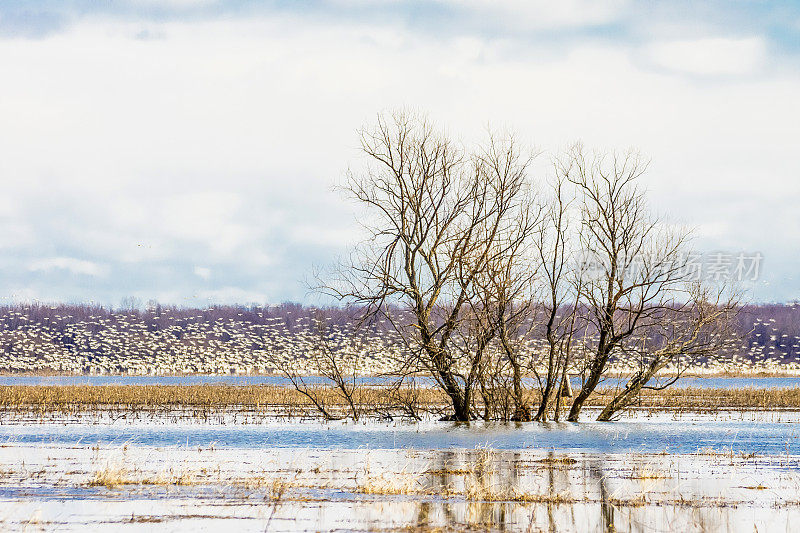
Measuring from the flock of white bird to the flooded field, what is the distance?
32.7 m

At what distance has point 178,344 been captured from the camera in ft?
322

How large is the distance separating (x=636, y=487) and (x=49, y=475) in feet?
32.8

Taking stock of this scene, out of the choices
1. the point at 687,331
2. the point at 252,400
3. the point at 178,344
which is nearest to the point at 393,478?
the point at 687,331

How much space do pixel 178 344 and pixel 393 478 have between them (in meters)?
85.1

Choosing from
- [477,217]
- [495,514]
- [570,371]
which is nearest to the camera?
[495,514]

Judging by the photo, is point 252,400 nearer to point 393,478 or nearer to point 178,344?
point 393,478

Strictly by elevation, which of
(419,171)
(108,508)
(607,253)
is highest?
(419,171)

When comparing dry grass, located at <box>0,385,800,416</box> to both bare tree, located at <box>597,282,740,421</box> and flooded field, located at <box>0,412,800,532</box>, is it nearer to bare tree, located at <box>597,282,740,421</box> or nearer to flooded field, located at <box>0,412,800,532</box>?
bare tree, located at <box>597,282,740,421</box>

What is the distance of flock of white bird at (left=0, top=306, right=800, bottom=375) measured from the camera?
76875 millimetres

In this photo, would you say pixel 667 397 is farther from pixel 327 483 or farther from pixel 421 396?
pixel 327 483

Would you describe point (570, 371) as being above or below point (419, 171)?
below

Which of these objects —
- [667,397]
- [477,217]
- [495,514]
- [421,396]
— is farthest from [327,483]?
[667,397]

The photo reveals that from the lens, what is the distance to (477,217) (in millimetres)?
30016

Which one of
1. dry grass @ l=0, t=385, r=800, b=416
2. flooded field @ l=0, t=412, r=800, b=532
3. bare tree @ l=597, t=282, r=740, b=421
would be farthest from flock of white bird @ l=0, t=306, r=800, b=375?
flooded field @ l=0, t=412, r=800, b=532
